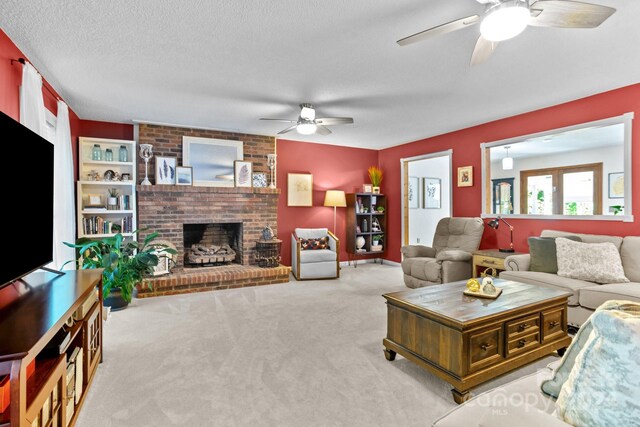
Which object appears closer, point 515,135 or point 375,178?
point 515,135

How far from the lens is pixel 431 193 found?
709 centimetres

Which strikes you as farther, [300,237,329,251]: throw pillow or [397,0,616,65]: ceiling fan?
[300,237,329,251]: throw pillow

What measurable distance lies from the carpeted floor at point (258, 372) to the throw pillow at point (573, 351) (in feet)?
2.57

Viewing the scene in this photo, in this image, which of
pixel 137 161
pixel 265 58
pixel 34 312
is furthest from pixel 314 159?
pixel 34 312

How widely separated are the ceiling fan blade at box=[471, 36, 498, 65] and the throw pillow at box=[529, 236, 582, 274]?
7.20ft

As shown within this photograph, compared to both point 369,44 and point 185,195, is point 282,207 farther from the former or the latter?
point 369,44

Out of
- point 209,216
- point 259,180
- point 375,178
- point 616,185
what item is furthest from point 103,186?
point 616,185

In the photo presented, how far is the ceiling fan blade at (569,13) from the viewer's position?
1.66m

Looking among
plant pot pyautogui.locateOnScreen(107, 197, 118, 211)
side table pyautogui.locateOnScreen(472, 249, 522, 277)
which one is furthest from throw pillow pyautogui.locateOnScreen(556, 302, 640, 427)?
plant pot pyautogui.locateOnScreen(107, 197, 118, 211)

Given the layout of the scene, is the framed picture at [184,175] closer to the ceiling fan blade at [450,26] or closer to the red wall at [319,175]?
the red wall at [319,175]

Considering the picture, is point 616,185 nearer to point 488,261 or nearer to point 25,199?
point 488,261

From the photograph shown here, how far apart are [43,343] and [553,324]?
3063 millimetres

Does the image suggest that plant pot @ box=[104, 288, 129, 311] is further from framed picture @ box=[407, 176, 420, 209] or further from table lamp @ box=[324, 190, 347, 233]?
framed picture @ box=[407, 176, 420, 209]

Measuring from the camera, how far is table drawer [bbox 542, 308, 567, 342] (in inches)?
92.2
